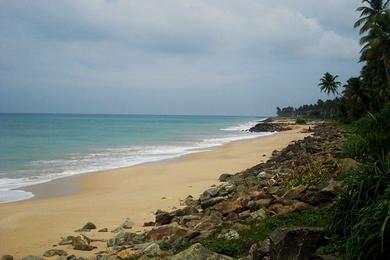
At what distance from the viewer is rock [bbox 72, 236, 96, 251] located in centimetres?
799

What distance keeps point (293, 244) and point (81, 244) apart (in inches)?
189

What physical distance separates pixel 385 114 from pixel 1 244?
993 cm

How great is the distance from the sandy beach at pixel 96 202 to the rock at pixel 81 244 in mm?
138

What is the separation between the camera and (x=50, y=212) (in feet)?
37.2

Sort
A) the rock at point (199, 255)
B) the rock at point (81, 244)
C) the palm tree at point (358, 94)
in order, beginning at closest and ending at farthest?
the rock at point (199, 255), the rock at point (81, 244), the palm tree at point (358, 94)

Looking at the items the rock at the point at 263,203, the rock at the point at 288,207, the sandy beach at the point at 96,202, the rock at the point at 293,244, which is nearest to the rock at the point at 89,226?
the sandy beach at the point at 96,202

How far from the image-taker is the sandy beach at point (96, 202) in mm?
9336

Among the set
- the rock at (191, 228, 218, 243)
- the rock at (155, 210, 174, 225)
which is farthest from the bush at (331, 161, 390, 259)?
the rock at (155, 210, 174, 225)

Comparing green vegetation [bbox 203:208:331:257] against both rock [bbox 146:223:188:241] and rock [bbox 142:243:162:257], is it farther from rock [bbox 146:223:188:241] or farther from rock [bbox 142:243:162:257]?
rock [bbox 146:223:188:241]

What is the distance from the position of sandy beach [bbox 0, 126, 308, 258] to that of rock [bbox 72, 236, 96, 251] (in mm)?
138

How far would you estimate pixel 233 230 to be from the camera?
6977 millimetres

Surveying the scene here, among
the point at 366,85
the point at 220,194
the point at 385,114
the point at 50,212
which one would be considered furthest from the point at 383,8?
the point at 50,212

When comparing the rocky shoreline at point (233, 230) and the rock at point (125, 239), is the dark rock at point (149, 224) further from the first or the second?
the rock at point (125, 239)

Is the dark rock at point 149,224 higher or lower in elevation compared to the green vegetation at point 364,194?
lower
